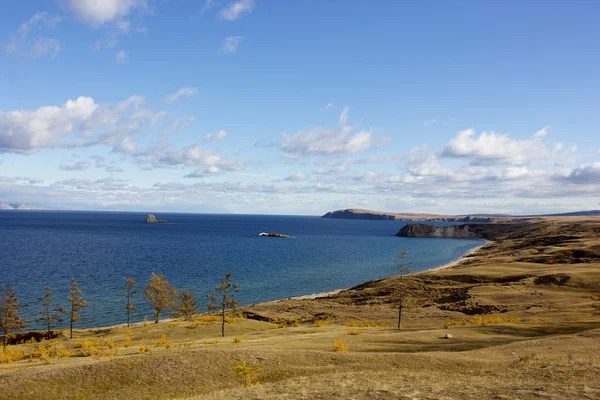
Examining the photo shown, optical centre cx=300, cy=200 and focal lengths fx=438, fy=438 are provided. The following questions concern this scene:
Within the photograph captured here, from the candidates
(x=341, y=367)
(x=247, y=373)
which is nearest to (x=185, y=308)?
(x=247, y=373)

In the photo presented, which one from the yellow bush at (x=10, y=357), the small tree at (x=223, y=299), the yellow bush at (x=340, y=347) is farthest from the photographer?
the small tree at (x=223, y=299)

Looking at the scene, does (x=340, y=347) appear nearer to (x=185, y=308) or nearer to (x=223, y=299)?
(x=223, y=299)

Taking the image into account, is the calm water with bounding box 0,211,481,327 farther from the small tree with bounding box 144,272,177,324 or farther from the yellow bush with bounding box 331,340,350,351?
the yellow bush with bounding box 331,340,350,351

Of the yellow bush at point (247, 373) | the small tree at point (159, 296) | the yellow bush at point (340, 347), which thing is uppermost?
the yellow bush at point (247, 373)

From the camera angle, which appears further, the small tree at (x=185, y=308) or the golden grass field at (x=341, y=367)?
the small tree at (x=185, y=308)

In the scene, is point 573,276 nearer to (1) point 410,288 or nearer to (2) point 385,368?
(1) point 410,288

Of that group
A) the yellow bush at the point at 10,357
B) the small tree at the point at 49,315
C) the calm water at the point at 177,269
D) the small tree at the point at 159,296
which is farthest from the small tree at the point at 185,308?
the yellow bush at the point at 10,357

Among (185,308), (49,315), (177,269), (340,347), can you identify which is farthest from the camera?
(177,269)

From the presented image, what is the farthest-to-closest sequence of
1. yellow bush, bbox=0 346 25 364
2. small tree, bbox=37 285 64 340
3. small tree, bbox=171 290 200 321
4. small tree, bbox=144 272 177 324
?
small tree, bbox=171 290 200 321, small tree, bbox=144 272 177 324, small tree, bbox=37 285 64 340, yellow bush, bbox=0 346 25 364

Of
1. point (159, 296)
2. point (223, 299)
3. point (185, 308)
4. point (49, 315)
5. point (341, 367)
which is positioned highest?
point (341, 367)

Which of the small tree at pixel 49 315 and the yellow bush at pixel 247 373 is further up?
the yellow bush at pixel 247 373

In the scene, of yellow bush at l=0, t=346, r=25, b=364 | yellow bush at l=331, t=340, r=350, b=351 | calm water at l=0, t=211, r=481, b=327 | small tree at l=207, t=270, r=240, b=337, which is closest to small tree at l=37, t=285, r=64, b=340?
calm water at l=0, t=211, r=481, b=327

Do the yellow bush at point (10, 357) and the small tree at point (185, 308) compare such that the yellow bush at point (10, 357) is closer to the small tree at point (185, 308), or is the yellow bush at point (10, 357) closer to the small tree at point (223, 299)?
the small tree at point (223, 299)

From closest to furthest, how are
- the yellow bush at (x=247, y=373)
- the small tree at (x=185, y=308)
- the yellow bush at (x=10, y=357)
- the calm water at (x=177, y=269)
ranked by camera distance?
the yellow bush at (x=247, y=373), the yellow bush at (x=10, y=357), the small tree at (x=185, y=308), the calm water at (x=177, y=269)
